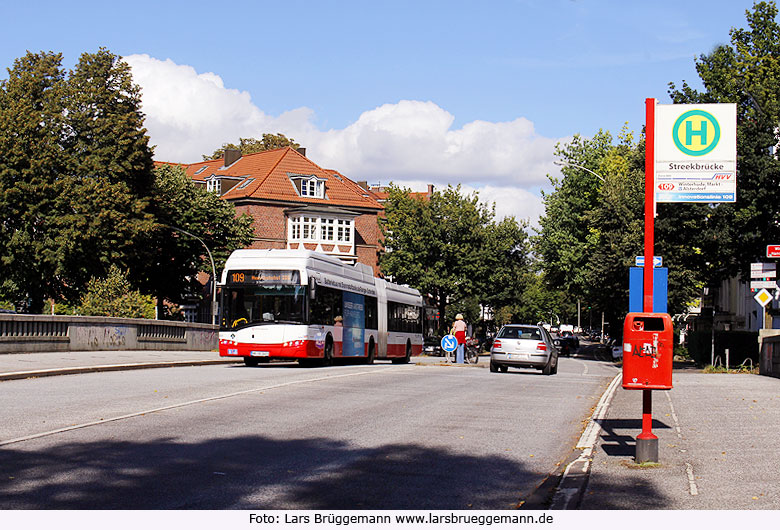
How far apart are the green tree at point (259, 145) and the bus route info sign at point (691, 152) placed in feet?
288

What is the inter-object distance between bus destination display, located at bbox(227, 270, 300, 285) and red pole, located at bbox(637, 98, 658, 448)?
18.6 m

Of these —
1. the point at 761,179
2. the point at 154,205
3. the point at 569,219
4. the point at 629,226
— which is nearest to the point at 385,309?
the point at 761,179

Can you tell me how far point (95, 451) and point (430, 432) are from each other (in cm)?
430

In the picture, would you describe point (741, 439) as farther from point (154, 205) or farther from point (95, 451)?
point (154, 205)

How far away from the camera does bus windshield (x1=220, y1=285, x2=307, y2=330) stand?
28297 mm

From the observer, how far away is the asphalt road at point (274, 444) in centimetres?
800

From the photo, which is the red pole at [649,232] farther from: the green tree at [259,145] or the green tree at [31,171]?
the green tree at [259,145]

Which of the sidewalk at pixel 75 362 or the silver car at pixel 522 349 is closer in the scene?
the sidewalk at pixel 75 362

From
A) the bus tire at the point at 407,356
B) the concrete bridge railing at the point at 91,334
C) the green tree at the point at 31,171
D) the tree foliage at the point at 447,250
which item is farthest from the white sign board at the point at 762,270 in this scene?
the tree foliage at the point at 447,250

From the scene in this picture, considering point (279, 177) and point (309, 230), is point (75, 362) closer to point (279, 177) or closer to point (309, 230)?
point (309, 230)

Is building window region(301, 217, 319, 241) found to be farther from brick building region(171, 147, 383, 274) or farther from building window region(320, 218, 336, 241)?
building window region(320, 218, 336, 241)

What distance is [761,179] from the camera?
36562 mm

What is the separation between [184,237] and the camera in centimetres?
6506

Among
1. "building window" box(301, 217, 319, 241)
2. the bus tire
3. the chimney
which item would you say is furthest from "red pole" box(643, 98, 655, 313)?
the chimney
